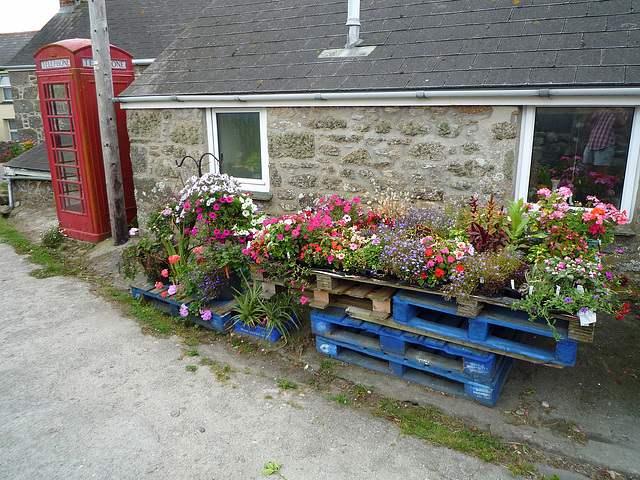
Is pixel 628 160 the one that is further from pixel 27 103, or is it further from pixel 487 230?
pixel 27 103

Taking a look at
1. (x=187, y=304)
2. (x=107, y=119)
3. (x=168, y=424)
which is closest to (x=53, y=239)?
(x=107, y=119)

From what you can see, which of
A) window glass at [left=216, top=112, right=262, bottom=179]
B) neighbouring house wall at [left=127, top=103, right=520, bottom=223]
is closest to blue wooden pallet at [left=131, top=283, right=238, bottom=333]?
neighbouring house wall at [left=127, top=103, right=520, bottom=223]

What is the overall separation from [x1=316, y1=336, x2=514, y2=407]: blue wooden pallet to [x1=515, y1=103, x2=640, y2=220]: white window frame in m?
2.12

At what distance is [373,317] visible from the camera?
167 inches

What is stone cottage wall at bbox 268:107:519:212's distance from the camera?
5363 mm

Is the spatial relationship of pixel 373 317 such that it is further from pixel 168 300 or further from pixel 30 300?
pixel 30 300

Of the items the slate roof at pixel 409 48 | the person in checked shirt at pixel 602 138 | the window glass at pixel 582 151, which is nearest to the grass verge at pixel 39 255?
the slate roof at pixel 409 48

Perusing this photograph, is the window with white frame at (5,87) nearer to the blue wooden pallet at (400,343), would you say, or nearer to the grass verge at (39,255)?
the grass verge at (39,255)

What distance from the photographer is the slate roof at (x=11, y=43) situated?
1948 cm

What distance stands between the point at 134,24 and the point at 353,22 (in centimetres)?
836

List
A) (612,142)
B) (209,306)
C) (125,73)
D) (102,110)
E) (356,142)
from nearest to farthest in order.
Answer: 1. (612,142)
2. (209,306)
3. (356,142)
4. (102,110)
5. (125,73)

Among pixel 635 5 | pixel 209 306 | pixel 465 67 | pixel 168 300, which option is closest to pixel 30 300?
pixel 168 300

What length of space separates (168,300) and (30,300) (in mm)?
2257

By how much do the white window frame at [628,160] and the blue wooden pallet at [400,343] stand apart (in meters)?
2.29
